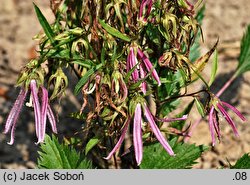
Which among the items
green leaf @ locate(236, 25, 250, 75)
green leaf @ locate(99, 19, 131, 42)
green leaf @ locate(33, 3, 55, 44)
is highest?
green leaf @ locate(236, 25, 250, 75)

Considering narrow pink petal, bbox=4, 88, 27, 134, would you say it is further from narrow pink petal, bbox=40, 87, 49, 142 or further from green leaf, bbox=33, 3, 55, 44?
green leaf, bbox=33, 3, 55, 44

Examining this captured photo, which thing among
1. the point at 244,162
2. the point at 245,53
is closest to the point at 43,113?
the point at 244,162

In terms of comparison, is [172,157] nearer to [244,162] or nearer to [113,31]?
[244,162]

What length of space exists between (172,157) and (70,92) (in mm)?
974

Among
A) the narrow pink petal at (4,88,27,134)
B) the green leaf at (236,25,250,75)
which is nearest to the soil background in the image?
the green leaf at (236,25,250,75)

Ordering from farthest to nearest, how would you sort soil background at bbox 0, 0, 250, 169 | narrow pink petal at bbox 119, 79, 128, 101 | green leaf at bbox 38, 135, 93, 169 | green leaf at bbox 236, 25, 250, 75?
1. soil background at bbox 0, 0, 250, 169
2. green leaf at bbox 236, 25, 250, 75
3. green leaf at bbox 38, 135, 93, 169
4. narrow pink petal at bbox 119, 79, 128, 101

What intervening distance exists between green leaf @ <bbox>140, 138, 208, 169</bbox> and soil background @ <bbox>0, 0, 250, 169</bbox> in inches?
21.2

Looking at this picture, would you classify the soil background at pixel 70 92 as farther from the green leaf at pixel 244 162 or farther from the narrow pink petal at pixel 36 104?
the narrow pink petal at pixel 36 104

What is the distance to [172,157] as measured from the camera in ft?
5.99

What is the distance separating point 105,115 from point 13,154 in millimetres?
916

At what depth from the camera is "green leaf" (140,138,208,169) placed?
181cm

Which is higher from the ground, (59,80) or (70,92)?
(70,92)

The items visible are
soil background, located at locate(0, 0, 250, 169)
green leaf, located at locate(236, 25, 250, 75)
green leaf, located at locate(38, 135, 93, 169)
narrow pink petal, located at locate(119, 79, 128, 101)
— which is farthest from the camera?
soil background, located at locate(0, 0, 250, 169)
